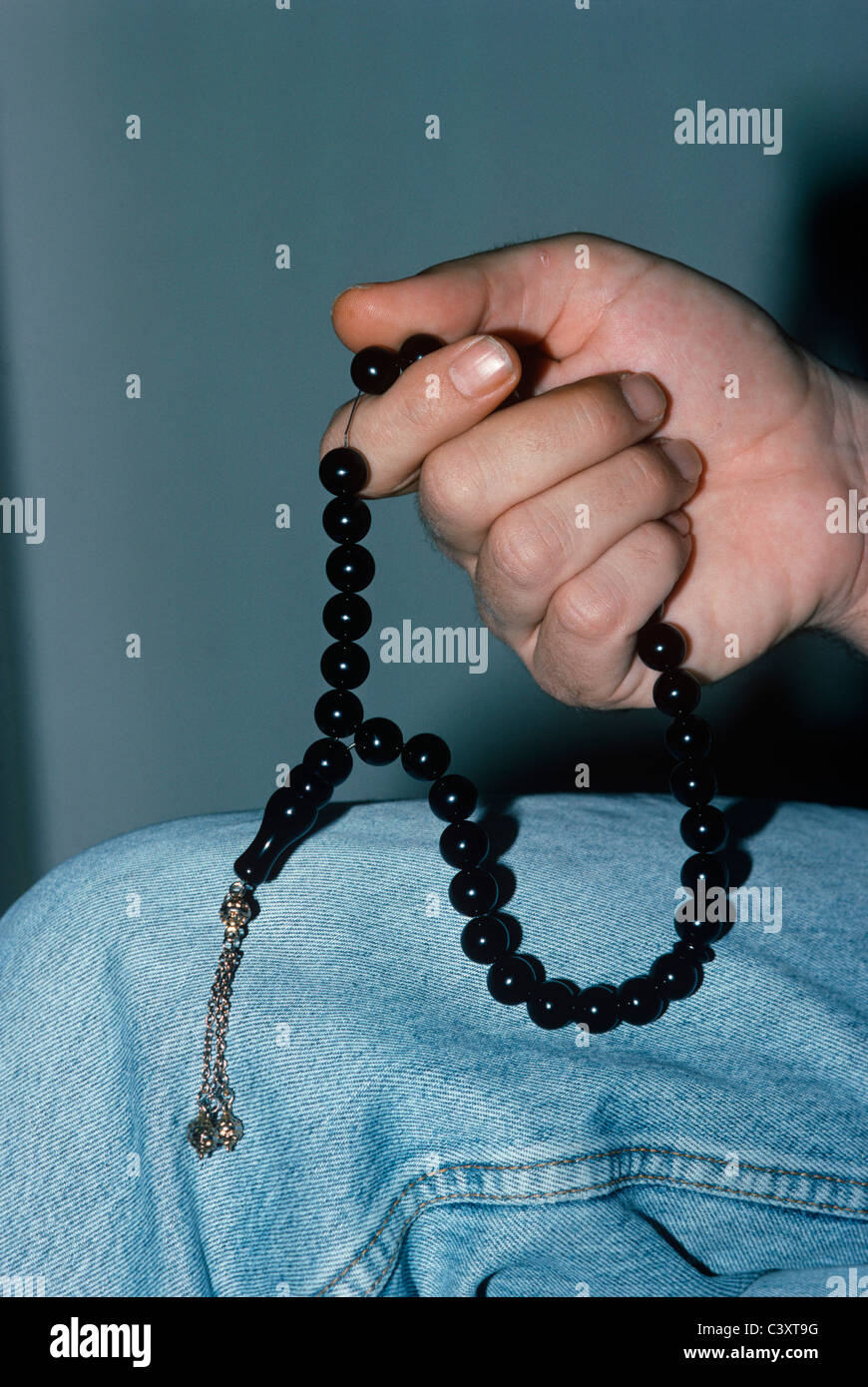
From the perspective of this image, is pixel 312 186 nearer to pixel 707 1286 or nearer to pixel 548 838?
pixel 548 838

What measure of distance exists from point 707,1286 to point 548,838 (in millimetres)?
306

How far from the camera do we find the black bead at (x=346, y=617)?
2.51ft

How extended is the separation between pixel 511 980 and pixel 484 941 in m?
0.03

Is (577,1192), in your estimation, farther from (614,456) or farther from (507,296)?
(507,296)

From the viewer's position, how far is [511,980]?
2.07ft

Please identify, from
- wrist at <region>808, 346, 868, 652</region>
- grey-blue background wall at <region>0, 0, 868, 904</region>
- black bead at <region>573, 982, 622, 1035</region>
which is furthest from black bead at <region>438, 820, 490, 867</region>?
grey-blue background wall at <region>0, 0, 868, 904</region>

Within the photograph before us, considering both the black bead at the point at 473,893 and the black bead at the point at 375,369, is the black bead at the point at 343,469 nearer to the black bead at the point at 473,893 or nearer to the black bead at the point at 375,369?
the black bead at the point at 375,369

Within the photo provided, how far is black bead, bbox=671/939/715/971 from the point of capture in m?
0.65

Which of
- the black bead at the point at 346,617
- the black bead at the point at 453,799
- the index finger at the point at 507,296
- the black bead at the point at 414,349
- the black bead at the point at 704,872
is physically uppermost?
the index finger at the point at 507,296

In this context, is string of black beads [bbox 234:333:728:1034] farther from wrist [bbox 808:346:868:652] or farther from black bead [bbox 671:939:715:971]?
wrist [bbox 808:346:868:652]

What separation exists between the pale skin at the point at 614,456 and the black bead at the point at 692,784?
10cm

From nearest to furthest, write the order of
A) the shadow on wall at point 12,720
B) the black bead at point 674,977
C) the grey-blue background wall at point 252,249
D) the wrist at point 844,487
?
the black bead at point 674,977 → the wrist at point 844,487 → the grey-blue background wall at point 252,249 → the shadow on wall at point 12,720

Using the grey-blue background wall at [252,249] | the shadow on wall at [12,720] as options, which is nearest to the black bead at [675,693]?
the grey-blue background wall at [252,249]

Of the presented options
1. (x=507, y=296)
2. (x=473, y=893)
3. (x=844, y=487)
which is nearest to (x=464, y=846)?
(x=473, y=893)
